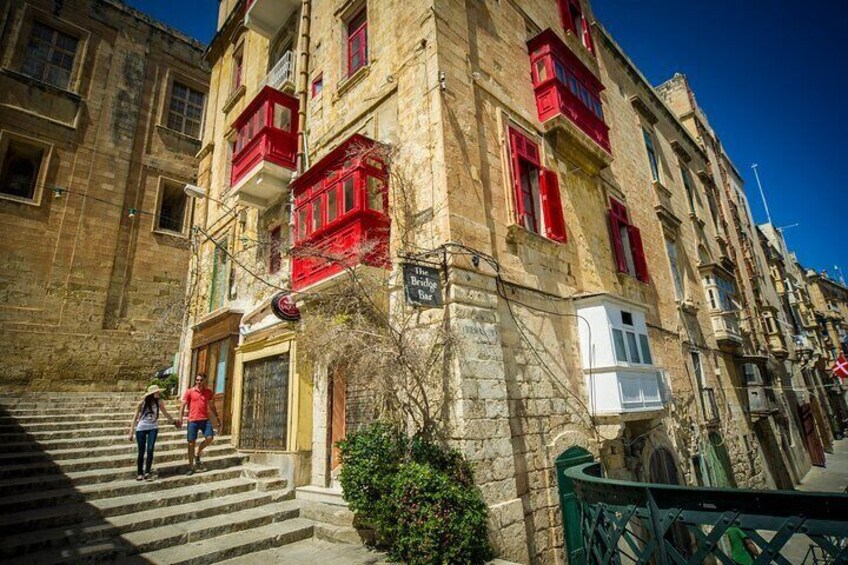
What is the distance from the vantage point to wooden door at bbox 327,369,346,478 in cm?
759

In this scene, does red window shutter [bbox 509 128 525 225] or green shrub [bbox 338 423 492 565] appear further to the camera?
Answer: red window shutter [bbox 509 128 525 225]

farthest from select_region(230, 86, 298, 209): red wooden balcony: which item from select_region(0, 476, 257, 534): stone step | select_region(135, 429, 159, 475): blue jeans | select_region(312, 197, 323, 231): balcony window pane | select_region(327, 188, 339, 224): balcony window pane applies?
select_region(0, 476, 257, 534): stone step

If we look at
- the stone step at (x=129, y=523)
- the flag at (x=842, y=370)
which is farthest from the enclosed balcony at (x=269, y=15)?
the flag at (x=842, y=370)

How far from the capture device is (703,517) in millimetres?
2436

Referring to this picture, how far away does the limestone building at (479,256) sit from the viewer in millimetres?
6492

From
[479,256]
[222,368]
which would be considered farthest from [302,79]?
[222,368]

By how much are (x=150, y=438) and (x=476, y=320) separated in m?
5.97

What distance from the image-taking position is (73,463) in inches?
271

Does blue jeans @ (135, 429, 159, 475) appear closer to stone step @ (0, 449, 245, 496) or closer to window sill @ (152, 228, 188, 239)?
stone step @ (0, 449, 245, 496)

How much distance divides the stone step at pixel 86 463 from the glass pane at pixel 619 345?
27.1ft

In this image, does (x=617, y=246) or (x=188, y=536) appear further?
(x=617, y=246)

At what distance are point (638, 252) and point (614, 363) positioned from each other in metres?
5.12

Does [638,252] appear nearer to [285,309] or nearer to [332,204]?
[332,204]

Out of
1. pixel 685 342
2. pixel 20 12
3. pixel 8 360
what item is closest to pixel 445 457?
pixel 685 342
